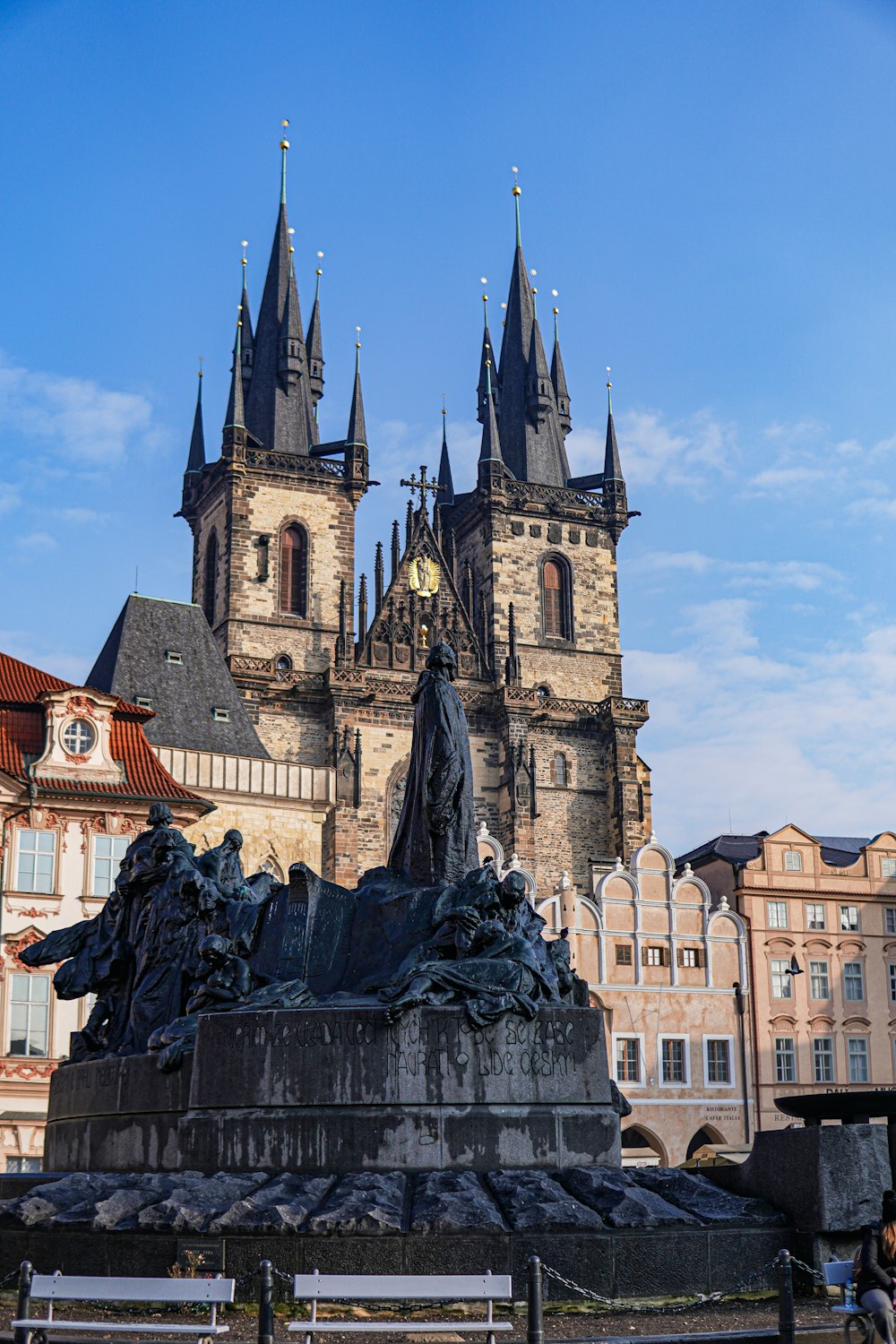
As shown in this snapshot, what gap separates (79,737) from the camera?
33688mm

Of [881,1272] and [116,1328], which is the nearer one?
[116,1328]

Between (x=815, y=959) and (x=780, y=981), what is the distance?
1.32 metres

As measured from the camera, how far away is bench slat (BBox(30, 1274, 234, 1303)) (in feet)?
27.8

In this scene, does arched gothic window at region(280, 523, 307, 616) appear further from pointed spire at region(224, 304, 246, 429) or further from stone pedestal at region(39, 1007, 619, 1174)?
stone pedestal at region(39, 1007, 619, 1174)

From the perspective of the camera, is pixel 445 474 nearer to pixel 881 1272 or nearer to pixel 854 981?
pixel 854 981

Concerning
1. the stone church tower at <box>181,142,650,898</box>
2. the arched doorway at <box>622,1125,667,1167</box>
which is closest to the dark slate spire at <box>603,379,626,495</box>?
the stone church tower at <box>181,142,650,898</box>

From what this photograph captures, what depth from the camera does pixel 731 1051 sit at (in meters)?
42.6

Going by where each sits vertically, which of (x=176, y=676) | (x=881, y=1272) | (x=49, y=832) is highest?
(x=176, y=676)

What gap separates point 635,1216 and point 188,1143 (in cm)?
330

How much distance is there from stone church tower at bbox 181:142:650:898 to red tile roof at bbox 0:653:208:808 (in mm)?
17233

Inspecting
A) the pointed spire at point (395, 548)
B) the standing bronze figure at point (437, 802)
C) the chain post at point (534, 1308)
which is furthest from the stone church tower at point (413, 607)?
the chain post at point (534, 1308)

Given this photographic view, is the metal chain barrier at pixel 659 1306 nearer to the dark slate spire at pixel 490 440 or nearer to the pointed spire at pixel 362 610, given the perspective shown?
the pointed spire at pixel 362 610

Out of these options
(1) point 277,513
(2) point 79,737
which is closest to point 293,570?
(1) point 277,513

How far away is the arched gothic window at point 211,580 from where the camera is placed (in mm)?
60875
